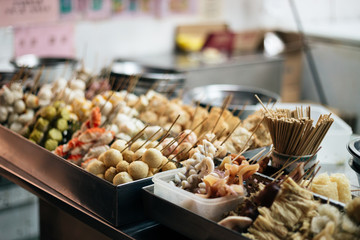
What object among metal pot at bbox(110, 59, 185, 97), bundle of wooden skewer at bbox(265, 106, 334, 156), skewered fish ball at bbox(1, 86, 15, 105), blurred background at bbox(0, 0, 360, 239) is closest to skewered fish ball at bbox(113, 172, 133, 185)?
bundle of wooden skewer at bbox(265, 106, 334, 156)

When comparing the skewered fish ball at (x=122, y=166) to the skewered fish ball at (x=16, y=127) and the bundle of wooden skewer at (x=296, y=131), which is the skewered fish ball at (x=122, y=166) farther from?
the skewered fish ball at (x=16, y=127)

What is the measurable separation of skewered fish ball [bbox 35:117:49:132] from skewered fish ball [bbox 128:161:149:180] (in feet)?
2.55

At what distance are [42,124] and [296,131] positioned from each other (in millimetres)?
1309

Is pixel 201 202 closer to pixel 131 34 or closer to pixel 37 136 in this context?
pixel 37 136

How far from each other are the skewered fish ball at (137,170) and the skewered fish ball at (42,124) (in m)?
0.78

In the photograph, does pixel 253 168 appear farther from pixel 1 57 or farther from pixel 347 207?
pixel 1 57

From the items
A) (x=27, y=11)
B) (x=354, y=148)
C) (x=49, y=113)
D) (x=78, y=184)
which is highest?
(x=27, y=11)

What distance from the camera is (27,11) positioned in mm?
4117

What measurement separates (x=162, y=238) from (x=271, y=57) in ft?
13.7

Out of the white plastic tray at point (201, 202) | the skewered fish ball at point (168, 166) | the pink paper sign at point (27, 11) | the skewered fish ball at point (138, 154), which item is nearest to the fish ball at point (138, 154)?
the skewered fish ball at point (138, 154)

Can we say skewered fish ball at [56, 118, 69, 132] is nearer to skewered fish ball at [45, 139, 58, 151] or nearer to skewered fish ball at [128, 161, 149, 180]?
skewered fish ball at [45, 139, 58, 151]

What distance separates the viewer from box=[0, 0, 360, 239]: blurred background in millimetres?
4172

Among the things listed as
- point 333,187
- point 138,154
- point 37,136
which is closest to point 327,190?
point 333,187

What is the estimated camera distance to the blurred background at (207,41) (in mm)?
4172
